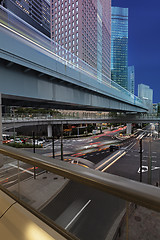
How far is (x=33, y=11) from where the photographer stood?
8769cm

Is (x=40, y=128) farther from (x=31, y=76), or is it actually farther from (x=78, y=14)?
(x=78, y=14)

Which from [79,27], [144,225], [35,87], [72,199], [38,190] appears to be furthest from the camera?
[79,27]

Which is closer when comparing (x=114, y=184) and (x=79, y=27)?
(x=114, y=184)

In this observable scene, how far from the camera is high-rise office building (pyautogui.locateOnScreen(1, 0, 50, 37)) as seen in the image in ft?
236

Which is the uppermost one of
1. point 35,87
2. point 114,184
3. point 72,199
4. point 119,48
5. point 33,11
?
point 119,48

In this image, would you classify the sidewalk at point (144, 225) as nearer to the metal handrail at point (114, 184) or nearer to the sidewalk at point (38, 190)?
the metal handrail at point (114, 184)

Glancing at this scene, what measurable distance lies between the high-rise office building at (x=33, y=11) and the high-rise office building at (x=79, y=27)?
1984 centimetres

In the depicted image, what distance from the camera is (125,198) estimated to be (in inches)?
39.8

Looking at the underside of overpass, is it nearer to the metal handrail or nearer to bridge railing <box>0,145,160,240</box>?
bridge railing <box>0,145,160,240</box>

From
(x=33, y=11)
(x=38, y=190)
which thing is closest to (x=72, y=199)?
(x=38, y=190)

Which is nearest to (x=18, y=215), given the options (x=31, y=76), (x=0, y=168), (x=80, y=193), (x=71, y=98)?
(x=80, y=193)

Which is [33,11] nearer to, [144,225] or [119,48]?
[119,48]

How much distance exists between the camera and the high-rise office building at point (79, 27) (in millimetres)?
62356

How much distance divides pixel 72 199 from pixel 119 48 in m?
185
